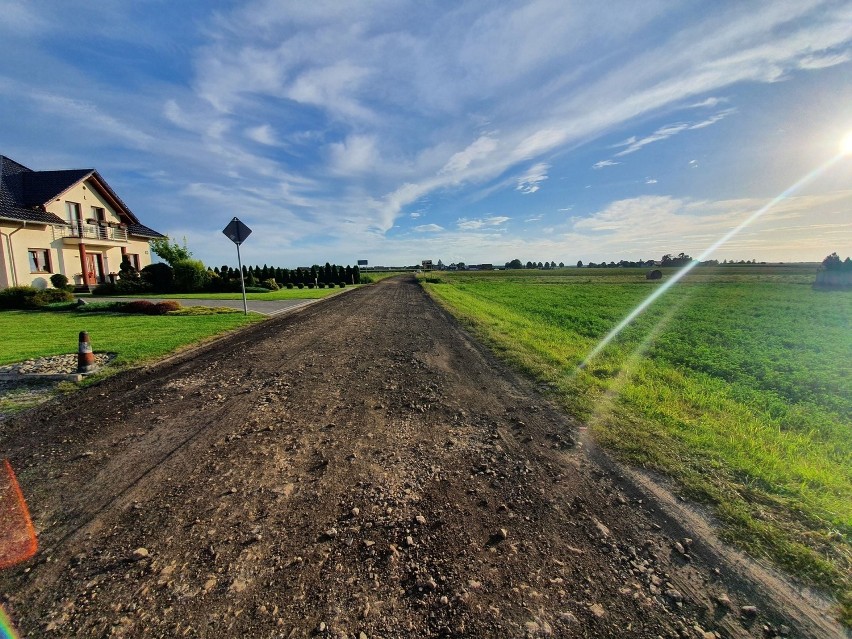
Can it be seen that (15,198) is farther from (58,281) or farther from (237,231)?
(237,231)

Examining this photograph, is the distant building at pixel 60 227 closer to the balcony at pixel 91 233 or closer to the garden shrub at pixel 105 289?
the balcony at pixel 91 233

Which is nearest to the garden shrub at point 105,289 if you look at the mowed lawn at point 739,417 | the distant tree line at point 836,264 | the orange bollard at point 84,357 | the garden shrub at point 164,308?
the garden shrub at point 164,308

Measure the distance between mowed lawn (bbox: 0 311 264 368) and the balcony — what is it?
12514 mm

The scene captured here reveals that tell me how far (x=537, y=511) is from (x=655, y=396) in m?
3.91

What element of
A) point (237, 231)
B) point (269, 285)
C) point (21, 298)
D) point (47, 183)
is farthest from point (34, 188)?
point (237, 231)

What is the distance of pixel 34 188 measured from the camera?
24.3 m

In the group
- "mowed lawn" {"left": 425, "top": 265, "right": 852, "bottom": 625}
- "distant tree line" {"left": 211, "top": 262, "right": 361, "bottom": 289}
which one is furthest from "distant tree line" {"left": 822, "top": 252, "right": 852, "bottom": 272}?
"distant tree line" {"left": 211, "top": 262, "right": 361, "bottom": 289}

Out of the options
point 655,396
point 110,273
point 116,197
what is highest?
point 116,197

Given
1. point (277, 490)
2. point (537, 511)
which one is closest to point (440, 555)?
point (537, 511)

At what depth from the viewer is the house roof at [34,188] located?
21562mm

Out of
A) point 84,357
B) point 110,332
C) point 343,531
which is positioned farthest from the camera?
point 110,332

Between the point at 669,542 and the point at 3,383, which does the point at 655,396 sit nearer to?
the point at 669,542

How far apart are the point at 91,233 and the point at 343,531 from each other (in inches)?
1341

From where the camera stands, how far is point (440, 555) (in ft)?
7.75
